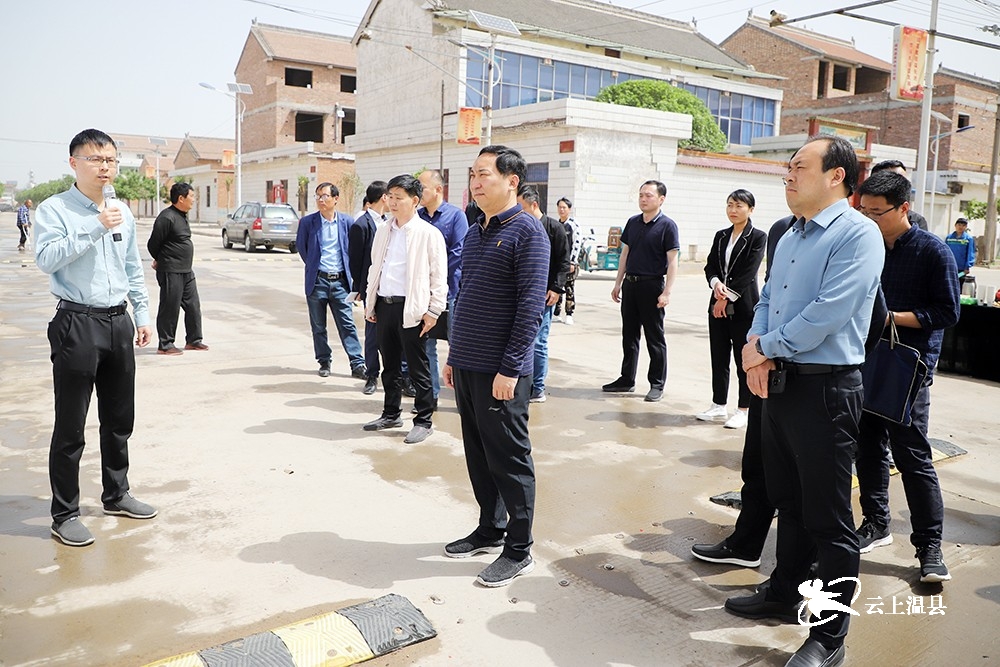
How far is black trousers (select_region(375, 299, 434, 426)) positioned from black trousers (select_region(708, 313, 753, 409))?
2.32m

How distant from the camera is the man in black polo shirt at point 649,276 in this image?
24.1 feet

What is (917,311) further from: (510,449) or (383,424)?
(383,424)

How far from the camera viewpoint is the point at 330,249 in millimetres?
8367

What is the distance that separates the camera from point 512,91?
111ft

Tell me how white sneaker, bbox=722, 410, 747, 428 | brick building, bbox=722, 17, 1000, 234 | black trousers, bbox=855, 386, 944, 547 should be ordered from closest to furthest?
black trousers, bbox=855, 386, 944, 547 < white sneaker, bbox=722, 410, 747, 428 < brick building, bbox=722, 17, 1000, 234

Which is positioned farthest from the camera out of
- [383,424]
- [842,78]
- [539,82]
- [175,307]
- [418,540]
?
[842,78]

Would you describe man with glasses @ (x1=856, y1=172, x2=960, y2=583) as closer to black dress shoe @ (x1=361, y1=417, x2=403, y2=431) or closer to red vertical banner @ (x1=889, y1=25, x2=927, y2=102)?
black dress shoe @ (x1=361, y1=417, x2=403, y2=431)

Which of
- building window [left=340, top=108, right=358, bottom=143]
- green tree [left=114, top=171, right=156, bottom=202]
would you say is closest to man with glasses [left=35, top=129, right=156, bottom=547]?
building window [left=340, top=108, right=358, bottom=143]

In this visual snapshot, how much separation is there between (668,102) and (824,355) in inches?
1183

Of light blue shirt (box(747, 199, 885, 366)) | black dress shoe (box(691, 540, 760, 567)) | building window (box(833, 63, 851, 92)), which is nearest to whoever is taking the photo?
light blue shirt (box(747, 199, 885, 366))

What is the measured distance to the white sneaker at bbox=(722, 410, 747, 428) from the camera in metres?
6.63

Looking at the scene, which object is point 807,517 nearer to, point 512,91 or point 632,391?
point 632,391

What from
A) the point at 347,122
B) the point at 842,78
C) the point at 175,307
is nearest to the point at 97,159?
the point at 175,307

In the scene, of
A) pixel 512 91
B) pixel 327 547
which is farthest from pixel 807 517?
pixel 512 91
